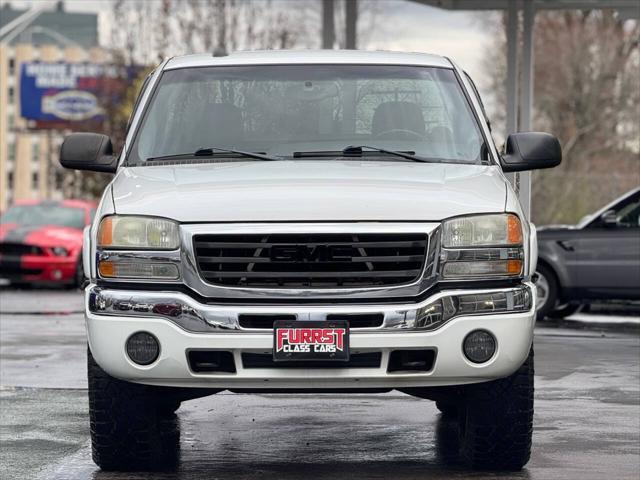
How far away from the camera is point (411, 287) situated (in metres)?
7.01

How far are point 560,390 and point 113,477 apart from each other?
14.6 ft

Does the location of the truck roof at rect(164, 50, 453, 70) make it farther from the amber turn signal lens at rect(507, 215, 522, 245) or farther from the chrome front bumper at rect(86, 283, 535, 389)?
the chrome front bumper at rect(86, 283, 535, 389)

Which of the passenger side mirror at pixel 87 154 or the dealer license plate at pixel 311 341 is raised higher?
the passenger side mirror at pixel 87 154

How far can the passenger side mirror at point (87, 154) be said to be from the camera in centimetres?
813

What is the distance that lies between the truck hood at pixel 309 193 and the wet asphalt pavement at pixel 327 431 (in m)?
1.31

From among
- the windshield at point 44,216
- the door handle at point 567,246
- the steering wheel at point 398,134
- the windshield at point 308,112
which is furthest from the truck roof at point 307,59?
the windshield at point 44,216

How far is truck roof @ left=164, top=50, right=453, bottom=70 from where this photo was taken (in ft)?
28.2

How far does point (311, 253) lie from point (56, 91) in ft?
283

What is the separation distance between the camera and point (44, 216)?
2694cm

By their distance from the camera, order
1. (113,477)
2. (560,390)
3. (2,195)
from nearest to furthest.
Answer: (113,477), (560,390), (2,195)

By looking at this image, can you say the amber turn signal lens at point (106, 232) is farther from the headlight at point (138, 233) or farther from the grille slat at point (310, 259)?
the grille slat at point (310, 259)

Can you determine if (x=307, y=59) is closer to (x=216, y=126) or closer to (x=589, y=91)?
(x=216, y=126)

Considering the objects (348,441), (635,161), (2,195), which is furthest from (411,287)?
(2,195)

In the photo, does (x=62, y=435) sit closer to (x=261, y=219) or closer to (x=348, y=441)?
(x=348, y=441)
